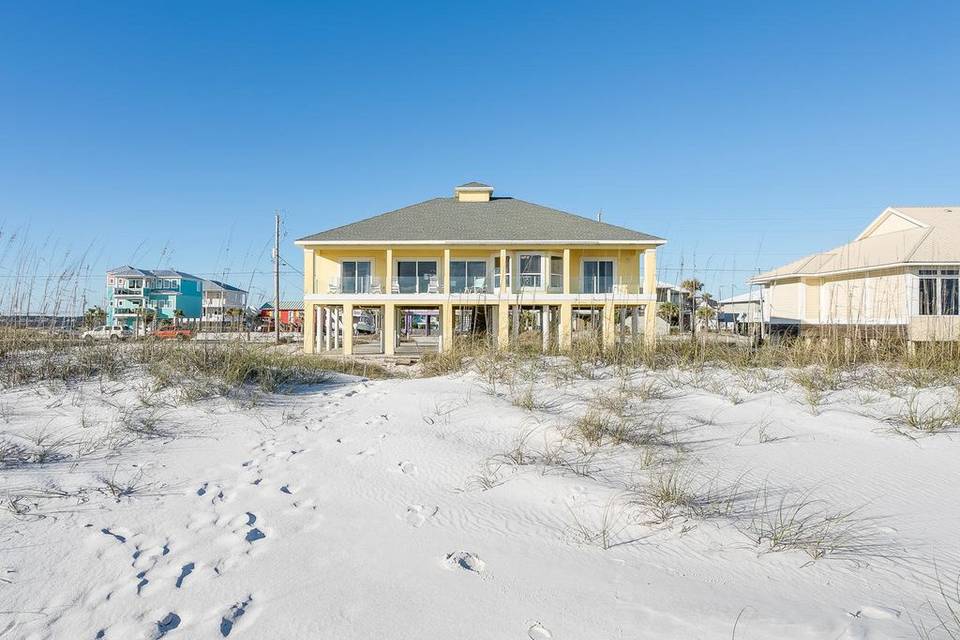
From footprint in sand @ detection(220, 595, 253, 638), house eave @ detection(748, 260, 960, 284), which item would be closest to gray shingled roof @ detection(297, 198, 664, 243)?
house eave @ detection(748, 260, 960, 284)

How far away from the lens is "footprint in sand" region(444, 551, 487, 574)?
7.95 ft

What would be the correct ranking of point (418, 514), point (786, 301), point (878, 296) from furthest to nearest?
point (786, 301) < point (878, 296) < point (418, 514)

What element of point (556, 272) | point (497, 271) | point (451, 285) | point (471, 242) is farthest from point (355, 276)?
point (556, 272)

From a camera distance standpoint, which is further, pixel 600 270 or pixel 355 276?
pixel 600 270

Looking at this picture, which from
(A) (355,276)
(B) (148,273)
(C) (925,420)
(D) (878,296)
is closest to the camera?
(C) (925,420)

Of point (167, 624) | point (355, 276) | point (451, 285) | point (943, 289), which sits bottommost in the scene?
point (167, 624)

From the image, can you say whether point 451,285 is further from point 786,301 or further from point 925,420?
point 925,420

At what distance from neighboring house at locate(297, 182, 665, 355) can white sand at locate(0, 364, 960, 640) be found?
14212 mm

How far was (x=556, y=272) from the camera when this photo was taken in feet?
69.3

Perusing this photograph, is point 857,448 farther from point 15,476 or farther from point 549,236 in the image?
point 549,236

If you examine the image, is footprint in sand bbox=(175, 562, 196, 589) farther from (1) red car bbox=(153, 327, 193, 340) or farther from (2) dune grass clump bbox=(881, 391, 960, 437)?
(1) red car bbox=(153, 327, 193, 340)

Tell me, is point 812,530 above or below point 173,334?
below

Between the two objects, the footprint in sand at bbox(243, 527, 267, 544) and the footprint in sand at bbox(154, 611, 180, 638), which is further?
the footprint in sand at bbox(243, 527, 267, 544)

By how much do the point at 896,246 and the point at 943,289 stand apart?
2244mm
